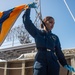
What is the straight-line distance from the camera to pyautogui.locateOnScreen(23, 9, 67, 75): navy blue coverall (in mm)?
3037

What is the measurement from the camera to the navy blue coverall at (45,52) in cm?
304

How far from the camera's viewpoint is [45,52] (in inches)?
122

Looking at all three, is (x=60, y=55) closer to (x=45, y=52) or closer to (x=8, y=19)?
(x=45, y=52)

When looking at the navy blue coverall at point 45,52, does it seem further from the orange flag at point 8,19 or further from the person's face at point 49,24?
the orange flag at point 8,19

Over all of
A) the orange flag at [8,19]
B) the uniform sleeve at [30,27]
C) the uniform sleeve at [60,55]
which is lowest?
the uniform sleeve at [60,55]

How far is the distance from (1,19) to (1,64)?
334 centimetres

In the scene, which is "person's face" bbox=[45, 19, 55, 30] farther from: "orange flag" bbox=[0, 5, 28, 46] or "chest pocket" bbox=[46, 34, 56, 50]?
"orange flag" bbox=[0, 5, 28, 46]

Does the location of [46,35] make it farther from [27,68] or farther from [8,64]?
[8,64]

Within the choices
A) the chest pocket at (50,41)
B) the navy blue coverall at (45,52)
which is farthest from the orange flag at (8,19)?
the chest pocket at (50,41)

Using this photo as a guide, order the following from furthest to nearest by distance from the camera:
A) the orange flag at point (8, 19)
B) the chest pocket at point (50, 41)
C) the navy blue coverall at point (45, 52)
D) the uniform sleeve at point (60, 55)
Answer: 1. the orange flag at point (8, 19)
2. the uniform sleeve at point (60, 55)
3. the chest pocket at point (50, 41)
4. the navy blue coverall at point (45, 52)

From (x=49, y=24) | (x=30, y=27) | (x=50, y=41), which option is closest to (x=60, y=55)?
(x=50, y=41)

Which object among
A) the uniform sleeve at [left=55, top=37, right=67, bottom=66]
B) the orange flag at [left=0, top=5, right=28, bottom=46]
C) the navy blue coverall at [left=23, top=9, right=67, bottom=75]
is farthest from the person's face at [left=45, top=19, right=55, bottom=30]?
the orange flag at [left=0, top=5, right=28, bottom=46]

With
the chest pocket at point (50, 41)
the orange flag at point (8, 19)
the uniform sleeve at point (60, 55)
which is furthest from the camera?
the orange flag at point (8, 19)

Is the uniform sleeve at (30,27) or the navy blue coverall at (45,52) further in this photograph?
the uniform sleeve at (30,27)
